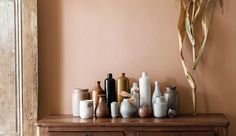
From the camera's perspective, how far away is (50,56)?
10.6 ft

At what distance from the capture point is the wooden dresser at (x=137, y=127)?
2.75m

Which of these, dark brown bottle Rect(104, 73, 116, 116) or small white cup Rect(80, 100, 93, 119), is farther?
dark brown bottle Rect(104, 73, 116, 116)

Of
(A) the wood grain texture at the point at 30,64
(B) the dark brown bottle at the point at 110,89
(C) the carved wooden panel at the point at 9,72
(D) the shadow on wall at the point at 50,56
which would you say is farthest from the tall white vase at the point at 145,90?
(C) the carved wooden panel at the point at 9,72

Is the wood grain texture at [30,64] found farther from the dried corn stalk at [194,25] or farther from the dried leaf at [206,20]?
the dried leaf at [206,20]

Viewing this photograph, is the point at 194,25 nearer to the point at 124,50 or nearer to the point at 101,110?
the point at 124,50

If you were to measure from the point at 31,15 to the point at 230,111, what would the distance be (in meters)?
1.69

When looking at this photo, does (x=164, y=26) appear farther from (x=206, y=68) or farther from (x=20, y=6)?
(x=20, y=6)

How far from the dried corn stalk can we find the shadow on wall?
95 cm

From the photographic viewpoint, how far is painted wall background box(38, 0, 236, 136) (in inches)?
122

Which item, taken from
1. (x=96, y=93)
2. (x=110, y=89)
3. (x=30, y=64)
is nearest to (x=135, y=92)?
(x=110, y=89)

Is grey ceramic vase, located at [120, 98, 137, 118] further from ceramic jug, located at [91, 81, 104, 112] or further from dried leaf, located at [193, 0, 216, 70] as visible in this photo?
dried leaf, located at [193, 0, 216, 70]

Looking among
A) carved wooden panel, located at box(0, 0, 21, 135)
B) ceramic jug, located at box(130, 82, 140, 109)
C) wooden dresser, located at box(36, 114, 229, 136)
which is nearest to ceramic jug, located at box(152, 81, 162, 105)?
ceramic jug, located at box(130, 82, 140, 109)

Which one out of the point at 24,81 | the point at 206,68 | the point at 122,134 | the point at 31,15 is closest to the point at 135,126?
the point at 122,134

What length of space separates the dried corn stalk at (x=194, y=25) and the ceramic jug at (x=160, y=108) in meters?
0.27
